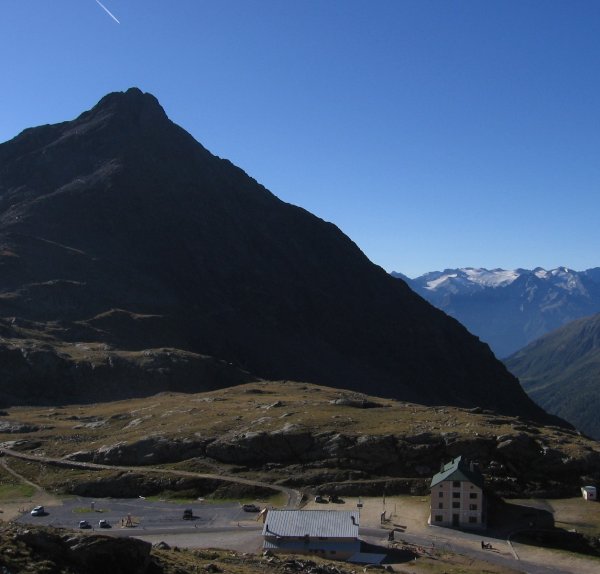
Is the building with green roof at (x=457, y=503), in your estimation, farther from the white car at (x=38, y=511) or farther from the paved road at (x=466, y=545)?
the white car at (x=38, y=511)

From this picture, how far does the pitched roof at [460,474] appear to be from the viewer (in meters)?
82.2

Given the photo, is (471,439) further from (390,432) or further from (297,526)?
(297,526)

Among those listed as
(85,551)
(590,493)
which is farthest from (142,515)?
(590,493)

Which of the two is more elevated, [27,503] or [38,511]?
[38,511]

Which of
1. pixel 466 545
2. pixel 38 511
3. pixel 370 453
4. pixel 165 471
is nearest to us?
pixel 466 545

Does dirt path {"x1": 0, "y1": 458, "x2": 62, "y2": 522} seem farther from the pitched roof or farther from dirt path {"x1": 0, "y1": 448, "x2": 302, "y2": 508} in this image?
the pitched roof

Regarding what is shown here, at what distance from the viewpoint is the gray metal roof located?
2724 inches

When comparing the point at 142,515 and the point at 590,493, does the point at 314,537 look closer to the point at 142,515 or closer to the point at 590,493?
the point at 142,515

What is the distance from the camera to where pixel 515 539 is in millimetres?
77188

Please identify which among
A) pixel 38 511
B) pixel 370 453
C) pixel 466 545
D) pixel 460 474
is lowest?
pixel 466 545

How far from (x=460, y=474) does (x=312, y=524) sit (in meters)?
20.7

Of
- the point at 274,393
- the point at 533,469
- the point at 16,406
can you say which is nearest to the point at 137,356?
the point at 16,406

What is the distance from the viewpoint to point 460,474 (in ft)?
270

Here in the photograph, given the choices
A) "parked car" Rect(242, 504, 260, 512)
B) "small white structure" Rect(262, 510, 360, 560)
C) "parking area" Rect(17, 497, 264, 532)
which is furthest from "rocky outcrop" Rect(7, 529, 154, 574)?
"parked car" Rect(242, 504, 260, 512)
